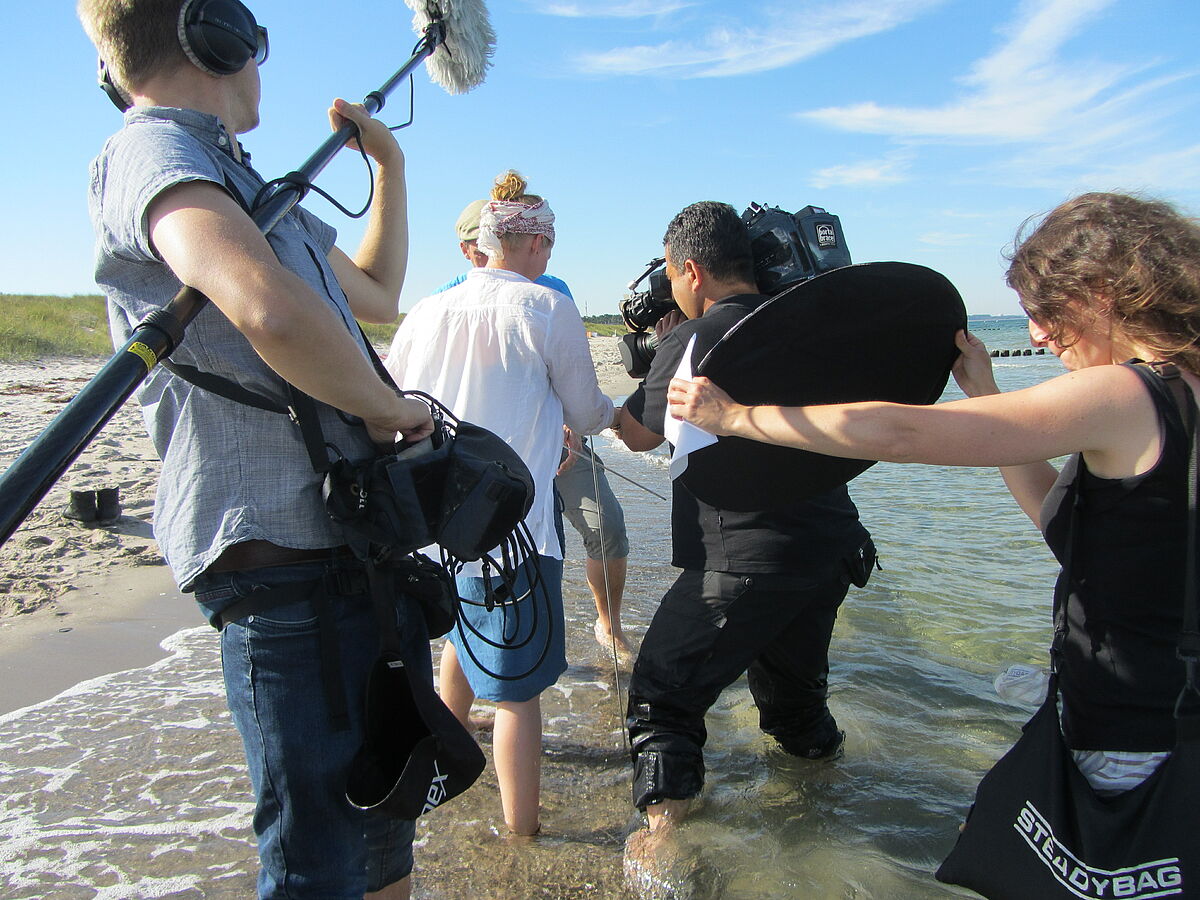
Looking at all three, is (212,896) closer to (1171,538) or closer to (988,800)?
(988,800)

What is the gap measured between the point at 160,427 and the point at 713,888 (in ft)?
7.07

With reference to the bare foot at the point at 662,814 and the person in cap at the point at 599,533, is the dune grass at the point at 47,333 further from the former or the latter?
the bare foot at the point at 662,814

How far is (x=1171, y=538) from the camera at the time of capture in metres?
1.63

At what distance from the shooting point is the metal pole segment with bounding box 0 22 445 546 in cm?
108

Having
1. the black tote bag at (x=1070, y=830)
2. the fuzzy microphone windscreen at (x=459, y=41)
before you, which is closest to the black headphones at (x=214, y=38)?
the fuzzy microphone windscreen at (x=459, y=41)

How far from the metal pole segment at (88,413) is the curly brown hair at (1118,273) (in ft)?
5.28

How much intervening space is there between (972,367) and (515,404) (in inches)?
54.6

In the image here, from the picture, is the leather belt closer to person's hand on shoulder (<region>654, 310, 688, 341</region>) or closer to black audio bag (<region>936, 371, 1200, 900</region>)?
black audio bag (<region>936, 371, 1200, 900</region>)

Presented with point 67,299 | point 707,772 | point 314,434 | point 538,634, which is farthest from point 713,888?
point 67,299

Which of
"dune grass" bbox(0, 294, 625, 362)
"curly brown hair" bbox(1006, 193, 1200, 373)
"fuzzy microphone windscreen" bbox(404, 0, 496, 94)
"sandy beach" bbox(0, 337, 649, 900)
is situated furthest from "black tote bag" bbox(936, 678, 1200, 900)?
"dune grass" bbox(0, 294, 625, 362)

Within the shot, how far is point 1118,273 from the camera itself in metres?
1.70

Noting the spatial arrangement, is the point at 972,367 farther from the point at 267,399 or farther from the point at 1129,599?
the point at 267,399

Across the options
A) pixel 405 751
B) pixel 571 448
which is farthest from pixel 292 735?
pixel 571 448

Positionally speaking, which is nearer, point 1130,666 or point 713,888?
point 1130,666
